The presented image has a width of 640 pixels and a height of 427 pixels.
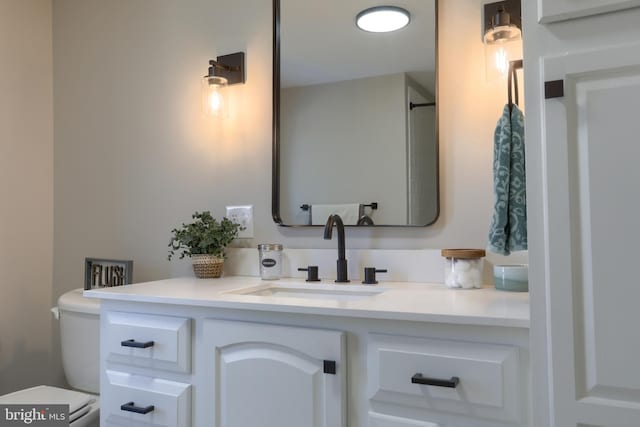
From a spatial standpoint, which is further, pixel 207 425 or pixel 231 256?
pixel 231 256

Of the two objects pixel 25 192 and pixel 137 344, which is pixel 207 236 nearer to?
pixel 137 344

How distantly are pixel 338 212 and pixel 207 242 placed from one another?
1.63 ft

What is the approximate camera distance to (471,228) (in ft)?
4.80

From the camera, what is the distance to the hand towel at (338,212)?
1619mm

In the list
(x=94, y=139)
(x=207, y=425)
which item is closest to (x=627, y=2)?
(x=207, y=425)

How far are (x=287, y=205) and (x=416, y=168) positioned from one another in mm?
502

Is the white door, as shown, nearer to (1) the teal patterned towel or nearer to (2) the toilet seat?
(1) the teal patterned towel

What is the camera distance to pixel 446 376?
38.1 inches

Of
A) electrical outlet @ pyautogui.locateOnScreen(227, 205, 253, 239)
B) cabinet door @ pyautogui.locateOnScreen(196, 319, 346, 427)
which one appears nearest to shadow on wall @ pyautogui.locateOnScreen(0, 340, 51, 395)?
electrical outlet @ pyautogui.locateOnScreen(227, 205, 253, 239)

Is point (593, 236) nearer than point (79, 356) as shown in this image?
Yes

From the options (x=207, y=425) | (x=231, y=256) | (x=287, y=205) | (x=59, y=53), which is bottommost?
(x=207, y=425)

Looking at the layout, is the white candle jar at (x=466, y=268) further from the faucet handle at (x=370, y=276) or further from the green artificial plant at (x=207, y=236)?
the green artificial plant at (x=207, y=236)

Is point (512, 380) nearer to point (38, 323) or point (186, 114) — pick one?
point (186, 114)

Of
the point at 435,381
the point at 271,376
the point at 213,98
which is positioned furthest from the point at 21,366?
the point at 435,381
